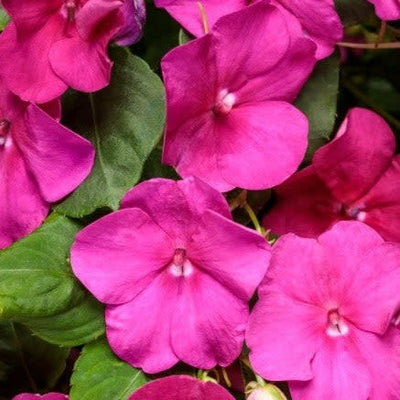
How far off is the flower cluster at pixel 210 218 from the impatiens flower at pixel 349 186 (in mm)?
65

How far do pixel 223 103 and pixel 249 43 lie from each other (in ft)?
0.17

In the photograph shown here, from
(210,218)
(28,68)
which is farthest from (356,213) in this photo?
(28,68)

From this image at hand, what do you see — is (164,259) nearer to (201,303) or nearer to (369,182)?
(201,303)

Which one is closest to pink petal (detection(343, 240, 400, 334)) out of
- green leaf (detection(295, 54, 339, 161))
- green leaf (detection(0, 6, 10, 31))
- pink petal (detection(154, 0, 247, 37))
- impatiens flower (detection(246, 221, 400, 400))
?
impatiens flower (detection(246, 221, 400, 400))

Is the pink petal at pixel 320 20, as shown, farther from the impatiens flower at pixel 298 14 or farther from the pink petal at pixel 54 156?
the pink petal at pixel 54 156

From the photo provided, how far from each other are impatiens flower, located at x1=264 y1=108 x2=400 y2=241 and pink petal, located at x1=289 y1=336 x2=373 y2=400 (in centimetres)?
13

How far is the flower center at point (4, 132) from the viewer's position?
0.77 m

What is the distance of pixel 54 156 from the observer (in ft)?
2.47

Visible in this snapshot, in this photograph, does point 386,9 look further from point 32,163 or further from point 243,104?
point 32,163

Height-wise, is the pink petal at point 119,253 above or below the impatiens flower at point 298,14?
below

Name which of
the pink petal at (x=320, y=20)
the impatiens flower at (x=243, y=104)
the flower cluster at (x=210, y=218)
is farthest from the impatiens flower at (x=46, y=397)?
the pink petal at (x=320, y=20)

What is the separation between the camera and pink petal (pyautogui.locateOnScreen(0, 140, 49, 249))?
77cm

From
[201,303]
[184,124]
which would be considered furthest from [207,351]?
[184,124]

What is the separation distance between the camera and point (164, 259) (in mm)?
759
